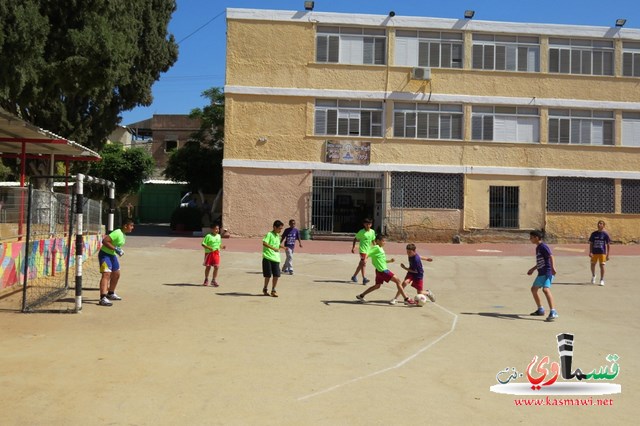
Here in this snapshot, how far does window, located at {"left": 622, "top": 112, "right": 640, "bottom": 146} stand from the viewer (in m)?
29.0

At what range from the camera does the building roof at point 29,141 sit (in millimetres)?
11203

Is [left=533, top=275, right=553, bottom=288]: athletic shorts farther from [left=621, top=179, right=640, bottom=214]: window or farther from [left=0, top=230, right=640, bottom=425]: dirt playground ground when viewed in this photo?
[left=621, top=179, right=640, bottom=214]: window

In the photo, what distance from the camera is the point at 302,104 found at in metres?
27.7

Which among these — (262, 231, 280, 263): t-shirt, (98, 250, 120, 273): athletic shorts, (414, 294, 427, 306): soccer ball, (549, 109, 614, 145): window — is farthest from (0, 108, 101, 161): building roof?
(549, 109, 614, 145): window

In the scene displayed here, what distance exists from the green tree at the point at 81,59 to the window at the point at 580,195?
18.2 m

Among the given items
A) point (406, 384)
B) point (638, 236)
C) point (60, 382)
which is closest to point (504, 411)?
point (406, 384)

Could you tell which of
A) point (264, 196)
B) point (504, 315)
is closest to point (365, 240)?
point (504, 315)

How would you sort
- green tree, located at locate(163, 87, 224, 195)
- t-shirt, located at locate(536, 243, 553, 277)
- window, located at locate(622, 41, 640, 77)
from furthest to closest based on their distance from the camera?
green tree, located at locate(163, 87, 224, 195) → window, located at locate(622, 41, 640, 77) → t-shirt, located at locate(536, 243, 553, 277)

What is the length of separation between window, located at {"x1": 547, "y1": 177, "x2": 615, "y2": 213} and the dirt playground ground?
14.5 metres

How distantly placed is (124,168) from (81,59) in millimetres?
18818

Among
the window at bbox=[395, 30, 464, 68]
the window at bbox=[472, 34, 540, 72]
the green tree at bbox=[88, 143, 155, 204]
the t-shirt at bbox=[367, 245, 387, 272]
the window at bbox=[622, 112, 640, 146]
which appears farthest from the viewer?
the green tree at bbox=[88, 143, 155, 204]

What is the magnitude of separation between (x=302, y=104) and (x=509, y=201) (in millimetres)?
Answer: 10234

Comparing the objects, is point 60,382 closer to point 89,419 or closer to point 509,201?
point 89,419

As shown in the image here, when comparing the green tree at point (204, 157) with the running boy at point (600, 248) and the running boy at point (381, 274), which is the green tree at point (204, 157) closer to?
the running boy at point (600, 248)
